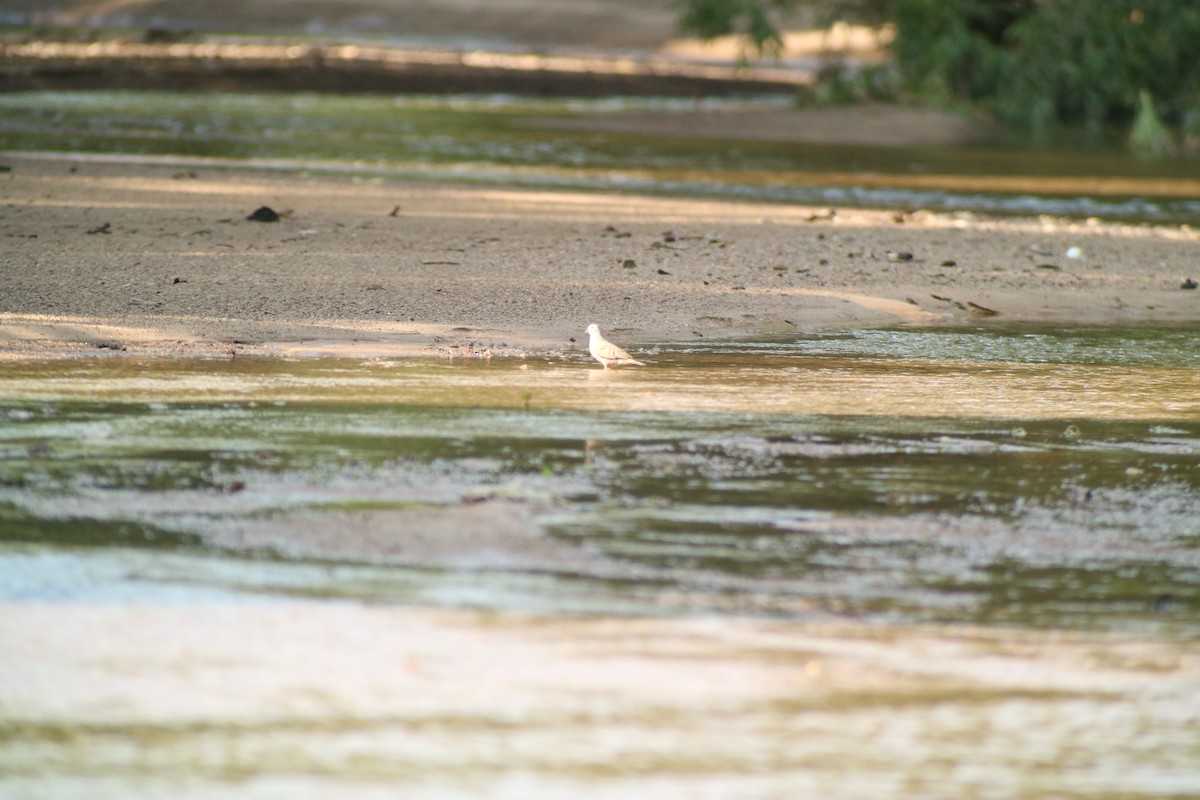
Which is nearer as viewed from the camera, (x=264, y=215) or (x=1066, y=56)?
(x=264, y=215)

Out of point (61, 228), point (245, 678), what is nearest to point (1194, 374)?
point (245, 678)

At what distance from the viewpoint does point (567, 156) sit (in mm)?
21031

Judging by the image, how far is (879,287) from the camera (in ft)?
38.0

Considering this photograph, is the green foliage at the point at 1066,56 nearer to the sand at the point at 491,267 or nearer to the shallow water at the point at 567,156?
the shallow water at the point at 567,156

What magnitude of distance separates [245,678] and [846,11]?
30.0m

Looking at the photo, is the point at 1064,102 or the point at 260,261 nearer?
the point at 260,261

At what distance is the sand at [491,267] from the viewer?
31.3 feet

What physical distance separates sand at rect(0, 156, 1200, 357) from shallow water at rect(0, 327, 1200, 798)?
4.42ft

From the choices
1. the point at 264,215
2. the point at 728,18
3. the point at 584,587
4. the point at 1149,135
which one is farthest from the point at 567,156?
the point at 584,587

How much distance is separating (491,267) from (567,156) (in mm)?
9777

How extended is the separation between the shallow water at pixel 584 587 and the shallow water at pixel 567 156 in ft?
32.4

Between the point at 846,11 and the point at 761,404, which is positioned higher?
the point at 846,11

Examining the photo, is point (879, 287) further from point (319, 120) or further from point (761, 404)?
point (319, 120)

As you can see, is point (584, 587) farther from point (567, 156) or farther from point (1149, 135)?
point (1149, 135)
